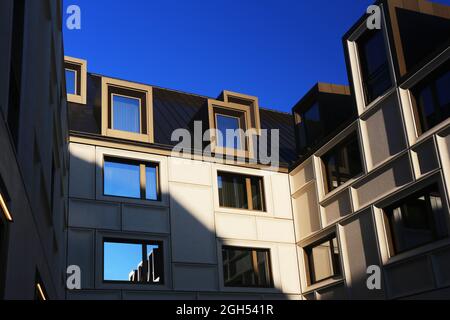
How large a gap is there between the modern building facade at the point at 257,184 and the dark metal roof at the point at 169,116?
4.2 inches

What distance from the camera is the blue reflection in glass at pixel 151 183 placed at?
19969 millimetres

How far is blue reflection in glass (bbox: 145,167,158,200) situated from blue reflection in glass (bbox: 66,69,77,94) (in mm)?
4489

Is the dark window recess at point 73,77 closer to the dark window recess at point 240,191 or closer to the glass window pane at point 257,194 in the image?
the dark window recess at point 240,191

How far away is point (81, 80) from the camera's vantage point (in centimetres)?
2186

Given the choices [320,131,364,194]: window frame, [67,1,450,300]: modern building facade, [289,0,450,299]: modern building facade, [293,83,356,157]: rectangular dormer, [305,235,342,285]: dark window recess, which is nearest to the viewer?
[289,0,450,299]: modern building facade

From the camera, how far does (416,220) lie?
1538 centimetres

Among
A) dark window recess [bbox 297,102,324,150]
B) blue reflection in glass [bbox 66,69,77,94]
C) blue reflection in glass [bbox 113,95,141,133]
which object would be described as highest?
blue reflection in glass [bbox 66,69,77,94]

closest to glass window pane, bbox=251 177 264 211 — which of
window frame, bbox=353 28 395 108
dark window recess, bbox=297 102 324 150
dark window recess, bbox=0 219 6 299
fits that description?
dark window recess, bbox=297 102 324 150

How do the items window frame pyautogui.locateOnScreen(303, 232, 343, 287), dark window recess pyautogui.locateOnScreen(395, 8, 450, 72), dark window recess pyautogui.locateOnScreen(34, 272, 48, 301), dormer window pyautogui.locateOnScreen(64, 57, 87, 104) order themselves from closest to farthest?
dark window recess pyautogui.locateOnScreen(34, 272, 48, 301), dark window recess pyautogui.locateOnScreen(395, 8, 450, 72), window frame pyautogui.locateOnScreen(303, 232, 343, 287), dormer window pyautogui.locateOnScreen(64, 57, 87, 104)

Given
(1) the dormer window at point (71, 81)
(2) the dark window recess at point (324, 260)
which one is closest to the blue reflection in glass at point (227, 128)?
(2) the dark window recess at point (324, 260)

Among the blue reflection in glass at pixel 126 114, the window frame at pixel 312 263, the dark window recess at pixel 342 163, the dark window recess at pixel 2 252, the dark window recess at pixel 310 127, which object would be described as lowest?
the dark window recess at pixel 2 252

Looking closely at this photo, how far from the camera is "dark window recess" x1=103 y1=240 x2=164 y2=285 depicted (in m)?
18.5

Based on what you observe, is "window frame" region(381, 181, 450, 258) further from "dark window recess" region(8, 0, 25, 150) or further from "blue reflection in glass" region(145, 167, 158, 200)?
"dark window recess" region(8, 0, 25, 150)
